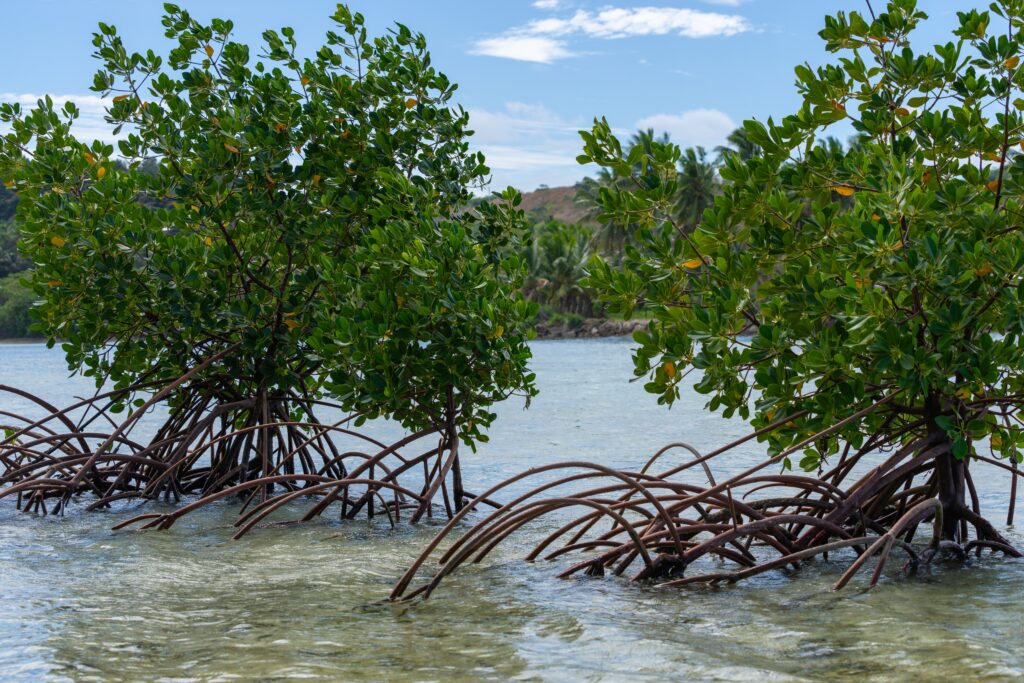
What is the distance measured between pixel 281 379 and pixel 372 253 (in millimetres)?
1763

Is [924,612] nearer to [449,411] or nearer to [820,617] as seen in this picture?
[820,617]

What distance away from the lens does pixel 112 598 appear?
18.6ft

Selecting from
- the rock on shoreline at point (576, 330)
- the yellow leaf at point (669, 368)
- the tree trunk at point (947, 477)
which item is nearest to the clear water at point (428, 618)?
the tree trunk at point (947, 477)

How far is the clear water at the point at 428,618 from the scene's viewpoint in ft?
14.3

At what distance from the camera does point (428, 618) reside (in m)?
5.14

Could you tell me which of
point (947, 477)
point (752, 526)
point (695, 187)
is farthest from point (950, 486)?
point (695, 187)

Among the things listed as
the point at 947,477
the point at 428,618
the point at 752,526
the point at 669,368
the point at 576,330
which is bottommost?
the point at 428,618

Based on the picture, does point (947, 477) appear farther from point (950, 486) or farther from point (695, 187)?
point (695, 187)

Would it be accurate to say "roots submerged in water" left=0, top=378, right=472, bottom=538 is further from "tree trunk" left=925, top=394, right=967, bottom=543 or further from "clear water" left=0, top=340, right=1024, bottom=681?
"tree trunk" left=925, top=394, right=967, bottom=543

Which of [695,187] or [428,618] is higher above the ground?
[695,187]

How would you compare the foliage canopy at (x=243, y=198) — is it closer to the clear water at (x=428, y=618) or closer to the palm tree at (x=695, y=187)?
the clear water at (x=428, y=618)

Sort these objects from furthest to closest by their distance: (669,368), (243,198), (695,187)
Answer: (695,187) < (243,198) < (669,368)

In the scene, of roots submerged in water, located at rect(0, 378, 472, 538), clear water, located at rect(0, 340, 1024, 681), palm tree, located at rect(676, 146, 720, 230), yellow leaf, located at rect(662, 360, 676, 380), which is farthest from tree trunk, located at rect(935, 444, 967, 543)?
palm tree, located at rect(676, 146, 720, 230)

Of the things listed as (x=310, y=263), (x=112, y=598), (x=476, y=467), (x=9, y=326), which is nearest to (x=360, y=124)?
(x=310, y=263)
